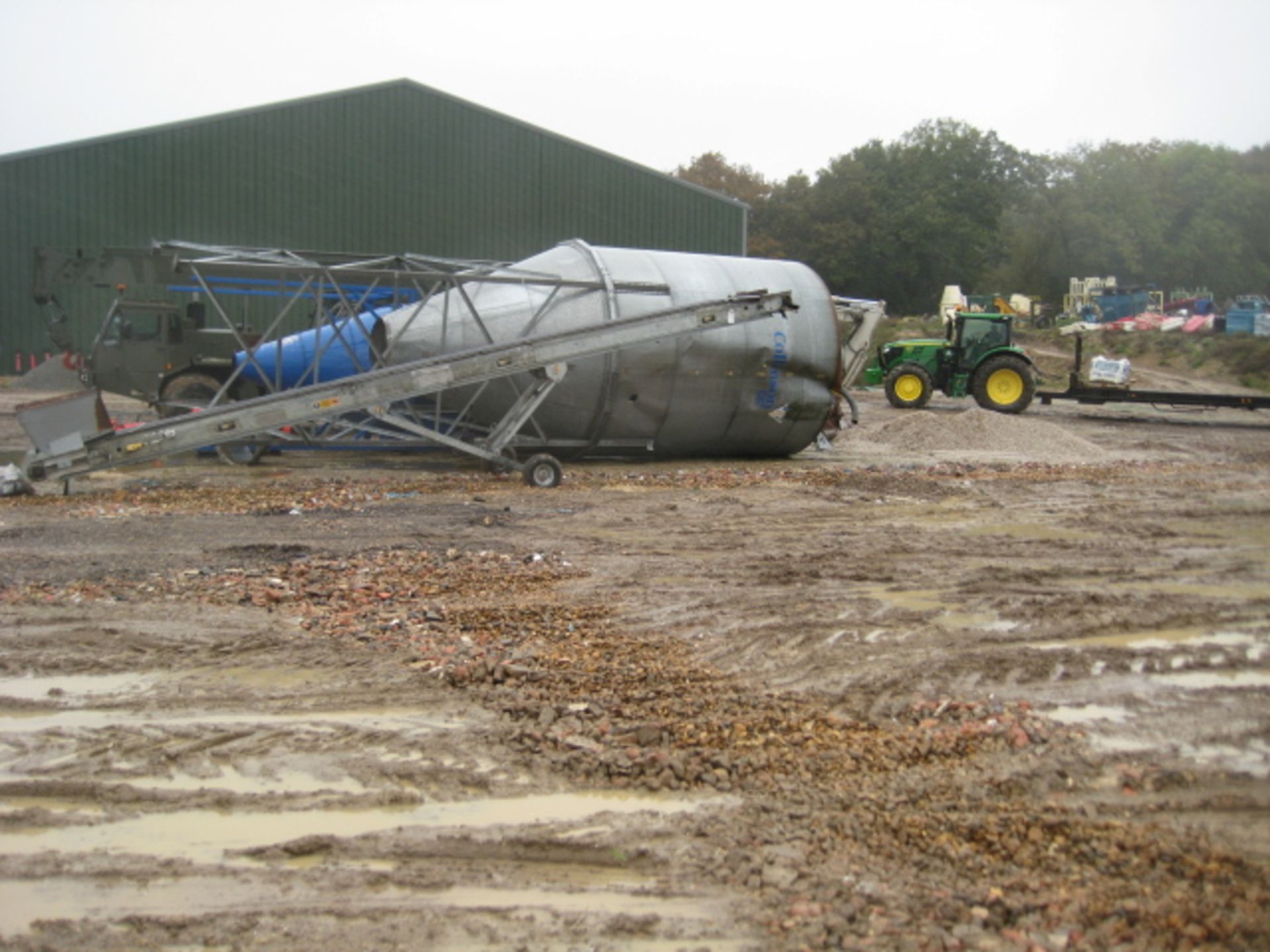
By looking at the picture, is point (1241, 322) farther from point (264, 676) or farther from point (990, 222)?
point (264, 676)

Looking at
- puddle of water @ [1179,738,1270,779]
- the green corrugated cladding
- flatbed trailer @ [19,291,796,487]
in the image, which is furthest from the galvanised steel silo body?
the green corrugated cladding

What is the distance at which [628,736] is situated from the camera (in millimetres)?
4625

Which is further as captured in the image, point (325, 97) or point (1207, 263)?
point (1207, 263)

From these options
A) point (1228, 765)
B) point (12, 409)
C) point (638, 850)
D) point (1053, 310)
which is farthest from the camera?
point (1053, 310)

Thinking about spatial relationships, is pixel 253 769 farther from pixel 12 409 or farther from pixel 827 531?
pixel 12 409

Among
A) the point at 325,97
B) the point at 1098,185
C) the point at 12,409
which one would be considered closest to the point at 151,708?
the point at 12,409

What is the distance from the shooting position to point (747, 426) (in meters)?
14.9

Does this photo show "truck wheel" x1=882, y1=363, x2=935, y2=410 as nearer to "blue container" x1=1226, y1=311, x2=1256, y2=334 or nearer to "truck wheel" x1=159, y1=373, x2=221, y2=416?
"truck wheel" x1=159, y1=373, x2=221, y2=416

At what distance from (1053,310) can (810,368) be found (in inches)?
1688

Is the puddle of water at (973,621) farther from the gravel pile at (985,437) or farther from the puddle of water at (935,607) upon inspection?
the gravel pile at (985,437)

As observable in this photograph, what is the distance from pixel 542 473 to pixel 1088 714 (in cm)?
790

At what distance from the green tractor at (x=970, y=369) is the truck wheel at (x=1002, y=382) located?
0.01m

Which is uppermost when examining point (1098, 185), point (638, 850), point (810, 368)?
point (1098, 185)

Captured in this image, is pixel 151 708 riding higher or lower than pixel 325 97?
lower
